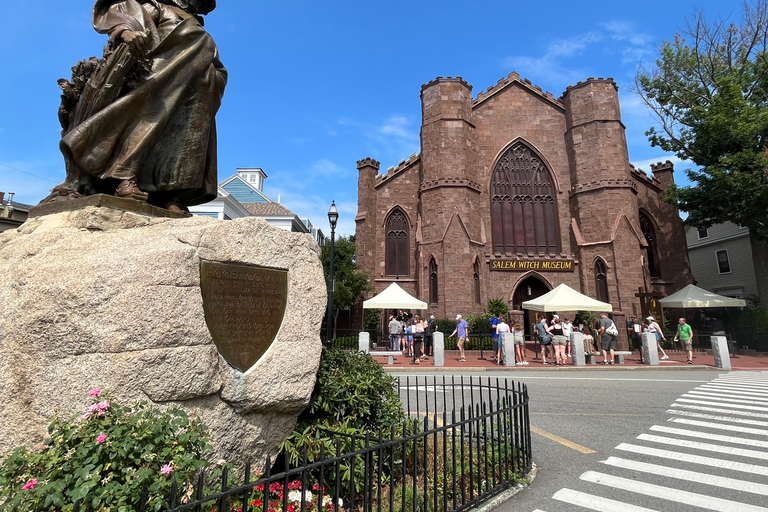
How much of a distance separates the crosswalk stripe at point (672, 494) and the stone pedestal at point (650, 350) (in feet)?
43.2

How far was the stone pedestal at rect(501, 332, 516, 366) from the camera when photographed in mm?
14914

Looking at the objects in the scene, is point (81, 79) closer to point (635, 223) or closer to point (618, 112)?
point (635, 223)

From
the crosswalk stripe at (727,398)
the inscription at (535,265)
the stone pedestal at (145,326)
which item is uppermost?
the inscription at (535,265)

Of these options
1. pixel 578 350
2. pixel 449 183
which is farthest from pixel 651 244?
pixel 578 350

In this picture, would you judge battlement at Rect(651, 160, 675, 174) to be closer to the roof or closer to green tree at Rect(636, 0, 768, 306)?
green tree at Rect(636, 0, 768, 306)

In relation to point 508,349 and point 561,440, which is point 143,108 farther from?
point 508,349

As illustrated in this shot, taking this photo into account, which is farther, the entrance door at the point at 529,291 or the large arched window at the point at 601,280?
the entrance door at the point at 529,291

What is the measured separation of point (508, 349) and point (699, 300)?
13785 mm

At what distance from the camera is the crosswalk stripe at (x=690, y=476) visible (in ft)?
13.0

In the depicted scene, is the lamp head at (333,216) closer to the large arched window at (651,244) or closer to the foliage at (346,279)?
the foliage at (346,279)

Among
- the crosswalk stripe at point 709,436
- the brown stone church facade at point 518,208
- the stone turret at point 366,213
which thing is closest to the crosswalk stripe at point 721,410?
the crosswalk stripe at point 709,436

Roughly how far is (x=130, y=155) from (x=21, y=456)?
7.61ft

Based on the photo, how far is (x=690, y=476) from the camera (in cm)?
424

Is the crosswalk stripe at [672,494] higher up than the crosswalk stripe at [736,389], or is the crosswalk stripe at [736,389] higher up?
the crosswalk stripe at [736,389]
